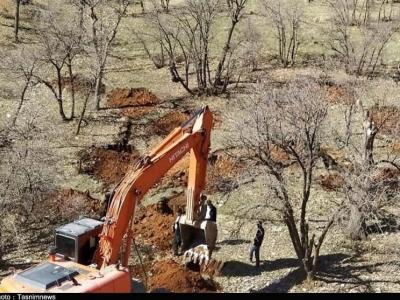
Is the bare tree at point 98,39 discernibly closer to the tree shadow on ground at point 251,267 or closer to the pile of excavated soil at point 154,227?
the pile of excavated soil at point 154,227

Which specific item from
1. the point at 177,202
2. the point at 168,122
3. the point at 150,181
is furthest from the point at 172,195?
the point at 150,181

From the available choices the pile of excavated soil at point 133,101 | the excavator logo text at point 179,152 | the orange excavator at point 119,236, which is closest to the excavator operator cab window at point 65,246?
the orange excavator at point 119,236

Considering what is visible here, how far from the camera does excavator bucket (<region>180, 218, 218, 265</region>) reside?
1738 centimetres

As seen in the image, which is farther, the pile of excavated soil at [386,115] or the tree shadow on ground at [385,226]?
the pile of excavated soil at [386,115]

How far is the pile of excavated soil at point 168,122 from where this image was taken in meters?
28.2

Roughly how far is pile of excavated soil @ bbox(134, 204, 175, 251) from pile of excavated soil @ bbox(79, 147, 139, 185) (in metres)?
3.06

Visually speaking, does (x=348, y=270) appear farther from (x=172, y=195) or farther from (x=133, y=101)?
(x=133, y=101)

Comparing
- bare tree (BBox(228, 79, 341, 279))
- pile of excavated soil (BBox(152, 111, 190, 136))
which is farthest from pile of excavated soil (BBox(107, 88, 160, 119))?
bare tree (BBox(228, 79, 341, 279))

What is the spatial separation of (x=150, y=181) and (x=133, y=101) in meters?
15.9

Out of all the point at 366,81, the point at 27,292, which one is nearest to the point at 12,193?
the point at 27,292

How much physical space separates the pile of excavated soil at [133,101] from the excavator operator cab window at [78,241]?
14962mm

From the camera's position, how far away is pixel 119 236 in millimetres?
14875

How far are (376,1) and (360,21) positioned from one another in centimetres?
697

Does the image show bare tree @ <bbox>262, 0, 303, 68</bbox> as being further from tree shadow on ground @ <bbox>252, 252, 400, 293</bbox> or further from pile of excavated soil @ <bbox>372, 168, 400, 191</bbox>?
tree shadow on ground @ <bbox>252, 252, 400, 293</bbox>
